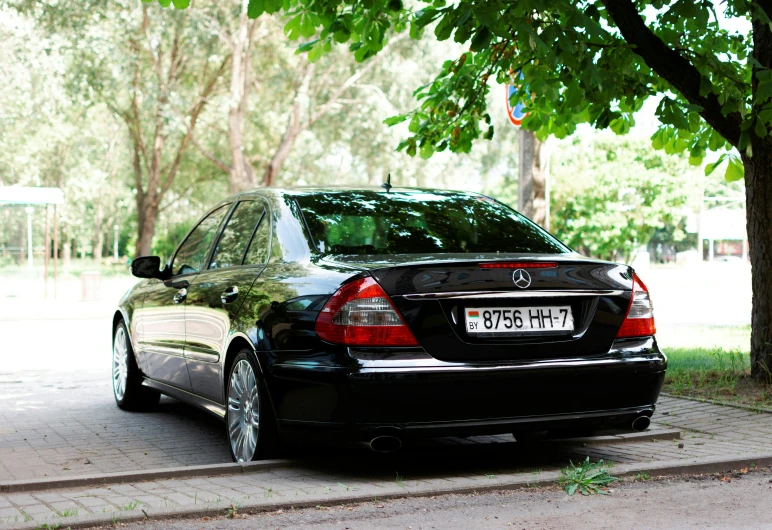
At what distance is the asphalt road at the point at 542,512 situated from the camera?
441 cm

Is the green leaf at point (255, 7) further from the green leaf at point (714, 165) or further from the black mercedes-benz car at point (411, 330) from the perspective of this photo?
the green leaf at point (714, 165)

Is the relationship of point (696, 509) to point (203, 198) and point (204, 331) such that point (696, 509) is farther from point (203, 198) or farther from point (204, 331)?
point (203, 198)

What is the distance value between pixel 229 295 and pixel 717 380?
482cm

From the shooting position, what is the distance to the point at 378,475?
5.34 metres

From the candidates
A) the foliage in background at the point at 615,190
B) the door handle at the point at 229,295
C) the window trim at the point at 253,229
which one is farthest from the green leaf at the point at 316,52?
the foliage in background at the point at 615,190

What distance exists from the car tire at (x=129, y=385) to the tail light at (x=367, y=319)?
11.6 feet

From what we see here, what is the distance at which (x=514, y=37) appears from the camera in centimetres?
809

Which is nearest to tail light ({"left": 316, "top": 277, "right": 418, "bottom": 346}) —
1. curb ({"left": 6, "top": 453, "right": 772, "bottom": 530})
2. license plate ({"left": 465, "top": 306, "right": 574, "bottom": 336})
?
license plate ({"left": 465, "top": 306, "right": 574, "bottom": 336})

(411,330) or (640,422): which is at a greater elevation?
(411,330)

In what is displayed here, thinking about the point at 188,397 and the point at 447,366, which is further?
the point at 188,397

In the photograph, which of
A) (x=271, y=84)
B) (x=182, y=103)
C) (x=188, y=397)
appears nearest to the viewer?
(x=188, y=397)

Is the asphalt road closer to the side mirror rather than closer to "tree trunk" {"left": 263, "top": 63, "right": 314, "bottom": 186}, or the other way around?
the side mirror

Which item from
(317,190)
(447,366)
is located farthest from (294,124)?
(447,366)

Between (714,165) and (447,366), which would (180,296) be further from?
(714,165)
